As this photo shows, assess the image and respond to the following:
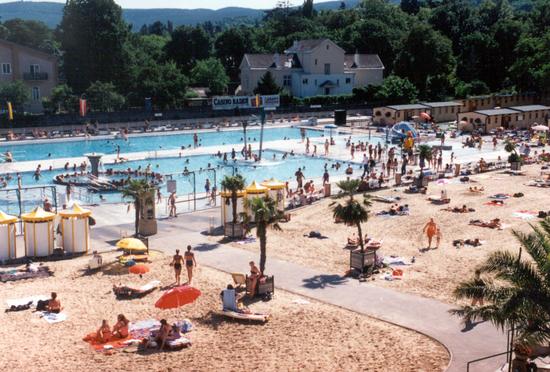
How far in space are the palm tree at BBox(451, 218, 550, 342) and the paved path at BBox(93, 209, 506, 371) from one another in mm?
2420

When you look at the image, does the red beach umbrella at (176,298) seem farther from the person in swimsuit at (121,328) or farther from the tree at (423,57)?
the tree at (423,57)

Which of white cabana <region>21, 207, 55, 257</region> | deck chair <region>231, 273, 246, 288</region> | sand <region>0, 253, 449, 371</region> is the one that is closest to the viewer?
sand <region>0, 253, 449, 371</region>

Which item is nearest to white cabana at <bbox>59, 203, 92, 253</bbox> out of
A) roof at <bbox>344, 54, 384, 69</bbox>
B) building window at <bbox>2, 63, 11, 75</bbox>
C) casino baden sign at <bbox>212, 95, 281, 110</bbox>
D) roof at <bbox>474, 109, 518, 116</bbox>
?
casino baden sign at <bbox>212, 95, 281, 110</bbox>

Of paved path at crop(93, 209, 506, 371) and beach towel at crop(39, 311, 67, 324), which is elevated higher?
paved path at crop(93, 209, 506, 371)

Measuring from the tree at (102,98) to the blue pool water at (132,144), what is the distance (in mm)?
7365

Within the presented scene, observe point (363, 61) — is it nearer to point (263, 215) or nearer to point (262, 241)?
point (262, 241)

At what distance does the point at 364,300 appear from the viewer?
1791 centimetres

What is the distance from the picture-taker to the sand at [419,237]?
2011 cm

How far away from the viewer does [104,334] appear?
1528 centimetres

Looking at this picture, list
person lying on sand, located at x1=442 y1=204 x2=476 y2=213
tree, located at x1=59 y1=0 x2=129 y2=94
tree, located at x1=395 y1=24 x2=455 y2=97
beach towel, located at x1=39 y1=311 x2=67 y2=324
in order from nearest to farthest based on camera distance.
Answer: beach towel, located at x1=39 y1=311 x2=67 y2=324 < person lying on sand, located at x1=442 y1=204 x2=476 y2=213 < tree, located at x1=59 y1=0 x2=129 y2=94 < tree, located at x1=395 y1=24 x2=455 y2=97

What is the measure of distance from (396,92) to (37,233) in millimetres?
57186

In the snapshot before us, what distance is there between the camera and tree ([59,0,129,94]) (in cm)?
7138

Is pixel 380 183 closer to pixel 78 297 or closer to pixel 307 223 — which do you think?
pixel 307 223

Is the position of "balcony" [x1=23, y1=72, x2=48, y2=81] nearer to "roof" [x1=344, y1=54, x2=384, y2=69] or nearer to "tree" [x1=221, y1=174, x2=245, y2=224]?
"roof" [x1=344, y1=54, x2=384, y2=69]
